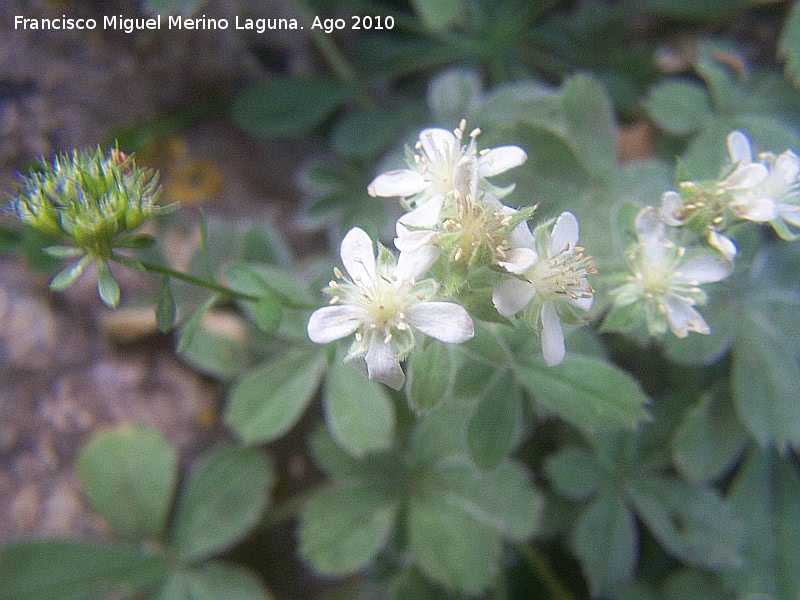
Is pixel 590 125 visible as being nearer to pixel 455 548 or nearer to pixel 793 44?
pixel 793 44

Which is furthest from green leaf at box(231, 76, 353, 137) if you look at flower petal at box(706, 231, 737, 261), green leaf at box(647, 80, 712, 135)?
flower petal at box(706, 231, 737, 261)

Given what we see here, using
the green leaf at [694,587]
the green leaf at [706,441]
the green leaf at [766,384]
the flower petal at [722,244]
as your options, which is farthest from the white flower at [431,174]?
the green leaf at [694,587]

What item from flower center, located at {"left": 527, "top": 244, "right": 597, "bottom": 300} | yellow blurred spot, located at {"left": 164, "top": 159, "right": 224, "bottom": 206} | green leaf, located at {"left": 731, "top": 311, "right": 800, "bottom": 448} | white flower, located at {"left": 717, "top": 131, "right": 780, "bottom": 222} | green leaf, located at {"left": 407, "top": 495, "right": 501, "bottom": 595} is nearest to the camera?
flower center, located at {"left": 527, "top": 244, "right": 597, "bottom": 300}

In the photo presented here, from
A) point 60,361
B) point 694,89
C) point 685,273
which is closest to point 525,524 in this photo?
point 685,273

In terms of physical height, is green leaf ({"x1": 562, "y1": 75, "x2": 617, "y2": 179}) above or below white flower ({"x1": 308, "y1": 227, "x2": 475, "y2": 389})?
above

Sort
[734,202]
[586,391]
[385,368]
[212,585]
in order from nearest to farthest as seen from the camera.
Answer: [385,368] < [734,202] < [586,391] < [212,585]

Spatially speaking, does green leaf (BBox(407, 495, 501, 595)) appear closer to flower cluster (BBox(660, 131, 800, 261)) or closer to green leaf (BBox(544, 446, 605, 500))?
green leaf (BBox(544, 446, 605, 500))

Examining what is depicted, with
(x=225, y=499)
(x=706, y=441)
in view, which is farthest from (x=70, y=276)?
(x=706, y=441)

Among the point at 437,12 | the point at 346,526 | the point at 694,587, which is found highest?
the point at 437,12
